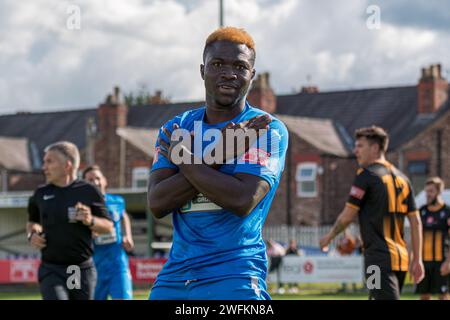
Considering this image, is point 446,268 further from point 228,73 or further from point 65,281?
point 228,73

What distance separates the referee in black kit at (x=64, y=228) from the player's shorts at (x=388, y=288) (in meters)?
2.64

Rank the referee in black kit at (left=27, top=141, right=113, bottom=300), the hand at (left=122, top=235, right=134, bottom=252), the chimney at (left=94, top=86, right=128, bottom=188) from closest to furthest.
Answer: the referee in black kit at (left=27, top=141, right=113, bottom=300) < the hand at (left=122, top=235, right=134, bottom=252) < the chimney at (left=94, top=86, right=128, bottom=188)

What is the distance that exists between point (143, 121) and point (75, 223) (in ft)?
170

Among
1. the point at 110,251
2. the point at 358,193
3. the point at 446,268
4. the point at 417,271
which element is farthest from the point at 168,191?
the point at 446,268

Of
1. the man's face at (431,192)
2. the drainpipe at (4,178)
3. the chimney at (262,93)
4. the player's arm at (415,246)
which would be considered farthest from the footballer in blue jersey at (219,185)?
the drainpipe at (4,178)

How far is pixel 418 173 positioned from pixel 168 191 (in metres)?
42.8

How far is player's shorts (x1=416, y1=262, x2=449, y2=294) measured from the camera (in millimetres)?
13766

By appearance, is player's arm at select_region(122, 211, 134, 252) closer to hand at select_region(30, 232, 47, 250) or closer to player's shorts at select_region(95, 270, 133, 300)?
player's shorts at select_region(95, 270, 133, 300)

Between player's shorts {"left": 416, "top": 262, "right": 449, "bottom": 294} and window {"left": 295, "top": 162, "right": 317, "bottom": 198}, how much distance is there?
3389cm

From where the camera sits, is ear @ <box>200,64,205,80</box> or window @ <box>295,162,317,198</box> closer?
ear @ <box>200,64,205,80</box>

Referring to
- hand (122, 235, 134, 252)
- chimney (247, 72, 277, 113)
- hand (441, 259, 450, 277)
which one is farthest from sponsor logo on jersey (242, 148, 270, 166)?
chimney (247, 72, 277, 113)

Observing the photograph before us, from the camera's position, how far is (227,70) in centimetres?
446

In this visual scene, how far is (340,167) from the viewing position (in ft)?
161

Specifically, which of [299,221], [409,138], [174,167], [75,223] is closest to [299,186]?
[299,221]
